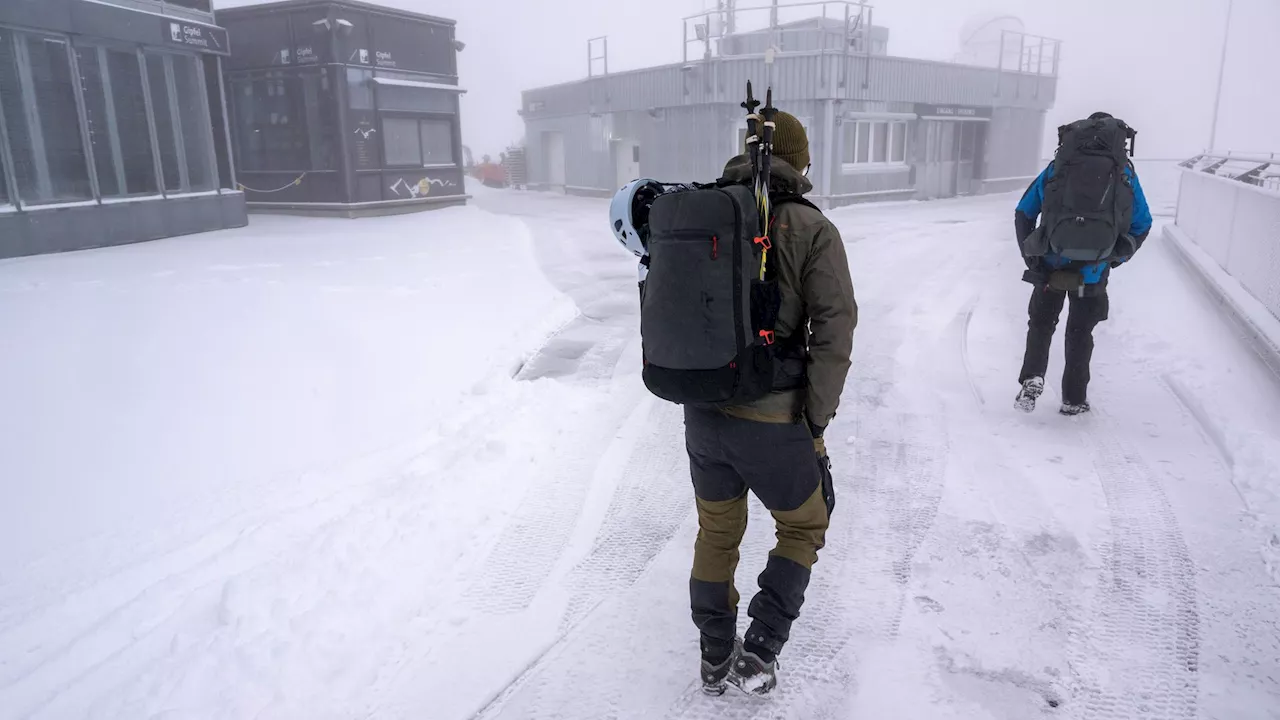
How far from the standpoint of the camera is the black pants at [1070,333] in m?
5.07

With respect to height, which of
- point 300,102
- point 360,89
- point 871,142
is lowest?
point 871,142

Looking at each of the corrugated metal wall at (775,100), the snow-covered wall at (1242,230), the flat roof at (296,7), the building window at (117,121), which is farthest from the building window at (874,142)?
the building window at (117,121)

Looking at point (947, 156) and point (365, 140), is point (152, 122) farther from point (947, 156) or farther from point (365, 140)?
point (947, 156)

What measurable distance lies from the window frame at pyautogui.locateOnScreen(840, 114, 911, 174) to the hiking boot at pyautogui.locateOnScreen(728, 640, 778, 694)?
782 inches

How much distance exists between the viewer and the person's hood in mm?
2561

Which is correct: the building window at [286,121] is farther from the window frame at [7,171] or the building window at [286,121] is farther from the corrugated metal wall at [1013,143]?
the corrugated metal wall at [1013,143]

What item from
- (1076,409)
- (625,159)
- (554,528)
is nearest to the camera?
(554,528)

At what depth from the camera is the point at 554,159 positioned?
103 ft

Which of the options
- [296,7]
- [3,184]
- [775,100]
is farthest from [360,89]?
[775,100]

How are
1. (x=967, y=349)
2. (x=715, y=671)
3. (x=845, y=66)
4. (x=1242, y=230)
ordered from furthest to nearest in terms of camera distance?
(x=845, y=66) < (x=1242, y=230) < (x=967, y=349) < (x=715, y=671)

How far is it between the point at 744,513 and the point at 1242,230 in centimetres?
831

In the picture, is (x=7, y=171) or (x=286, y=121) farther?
(x=286, y=121)

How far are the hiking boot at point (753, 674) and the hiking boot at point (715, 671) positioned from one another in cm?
3

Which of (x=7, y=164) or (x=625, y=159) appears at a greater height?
(x=625, y=159)
